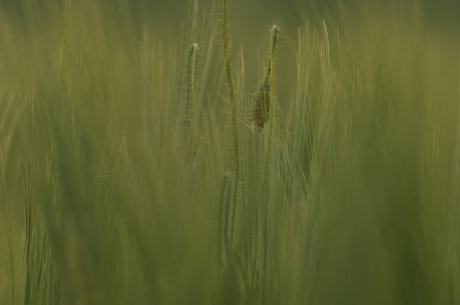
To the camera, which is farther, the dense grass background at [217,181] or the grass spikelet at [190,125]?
the grass spikelet at [190,125]

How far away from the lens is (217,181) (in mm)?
981

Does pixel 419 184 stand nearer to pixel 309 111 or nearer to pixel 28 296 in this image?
pixel 309 111

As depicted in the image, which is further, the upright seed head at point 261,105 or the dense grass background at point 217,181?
the upright seed head at point 261,105

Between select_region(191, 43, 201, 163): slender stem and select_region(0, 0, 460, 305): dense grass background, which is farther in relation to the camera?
select_region(191, 43, 201, 163): slender stem

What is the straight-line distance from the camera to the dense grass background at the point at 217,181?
2.79 ft

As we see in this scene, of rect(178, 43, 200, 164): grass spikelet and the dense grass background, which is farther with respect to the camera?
rect(178, 43, 200, 164): grass spikelet

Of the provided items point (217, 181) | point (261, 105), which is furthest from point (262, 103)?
point (217, 181)

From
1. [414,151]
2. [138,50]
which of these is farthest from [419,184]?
[138,50]

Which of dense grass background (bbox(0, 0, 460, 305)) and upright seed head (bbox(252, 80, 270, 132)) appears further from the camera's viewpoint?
upright seed head (bbox(252, 80, 270, 132))

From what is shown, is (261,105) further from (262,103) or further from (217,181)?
(217,181)

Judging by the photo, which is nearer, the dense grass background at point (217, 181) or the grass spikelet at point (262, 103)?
the dense grass background at point (217, 181)

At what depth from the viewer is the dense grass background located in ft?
2.79

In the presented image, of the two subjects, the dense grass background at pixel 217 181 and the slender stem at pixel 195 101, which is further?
the slender stem at pixel 195 101

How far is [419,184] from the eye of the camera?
893 millimetres
